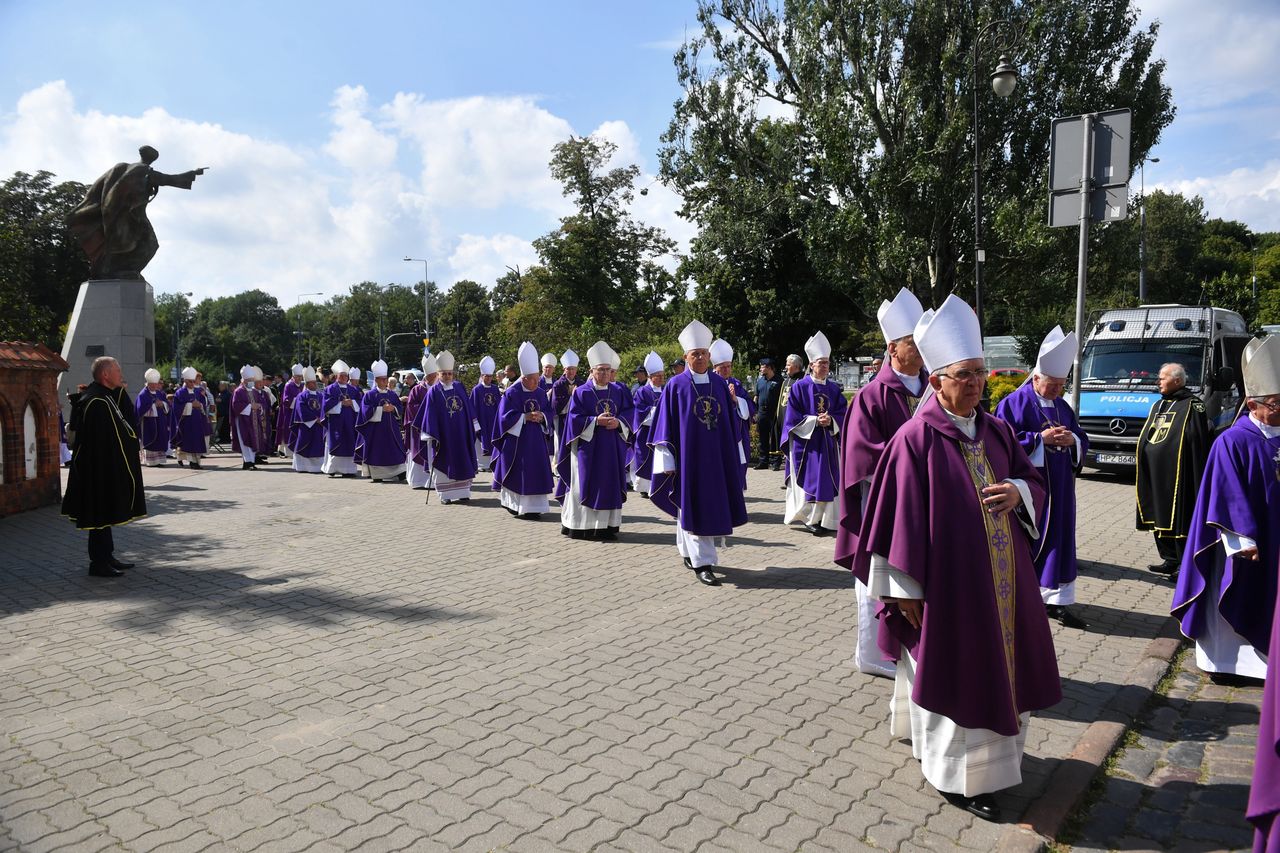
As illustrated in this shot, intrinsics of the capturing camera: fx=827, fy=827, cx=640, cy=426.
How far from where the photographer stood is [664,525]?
11.1 metres

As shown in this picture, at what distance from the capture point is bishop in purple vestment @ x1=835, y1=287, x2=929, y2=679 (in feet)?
16.0

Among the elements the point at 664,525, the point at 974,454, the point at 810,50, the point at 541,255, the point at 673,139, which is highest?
the point at 810,50

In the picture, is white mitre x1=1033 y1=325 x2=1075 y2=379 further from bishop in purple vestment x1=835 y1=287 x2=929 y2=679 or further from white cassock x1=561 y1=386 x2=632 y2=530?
white cassock x1=561 y1=386 x2=632 y2=530

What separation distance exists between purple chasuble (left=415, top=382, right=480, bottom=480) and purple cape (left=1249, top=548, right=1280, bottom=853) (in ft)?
39.2

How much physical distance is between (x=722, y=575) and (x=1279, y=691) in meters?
5.90

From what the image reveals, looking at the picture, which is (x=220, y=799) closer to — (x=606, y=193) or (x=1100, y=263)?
(x=1100, y=263)

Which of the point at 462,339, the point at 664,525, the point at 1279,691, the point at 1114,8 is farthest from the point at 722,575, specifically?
the point at 462,339

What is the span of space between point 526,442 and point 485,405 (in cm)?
313

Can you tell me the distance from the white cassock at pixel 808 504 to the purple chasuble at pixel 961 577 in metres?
6.39

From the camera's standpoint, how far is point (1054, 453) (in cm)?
656

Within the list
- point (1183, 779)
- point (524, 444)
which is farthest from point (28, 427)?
point (1183, 779)

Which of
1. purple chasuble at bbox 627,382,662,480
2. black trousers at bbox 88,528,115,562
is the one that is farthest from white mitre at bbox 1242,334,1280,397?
black trousers at bbox 88,528,115,562

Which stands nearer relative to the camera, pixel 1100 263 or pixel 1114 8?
pixel 1114 8

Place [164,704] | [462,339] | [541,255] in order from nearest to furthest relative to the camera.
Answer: [164,704], [541,255], [462,339]
